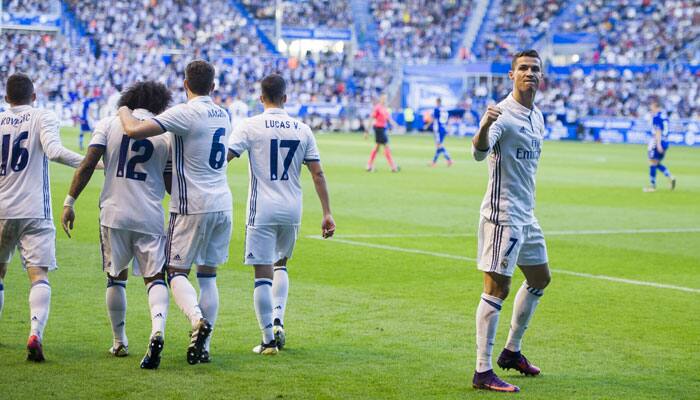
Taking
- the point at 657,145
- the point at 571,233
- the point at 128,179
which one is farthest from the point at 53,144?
the point at 657,145

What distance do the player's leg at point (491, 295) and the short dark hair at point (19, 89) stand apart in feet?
12.6

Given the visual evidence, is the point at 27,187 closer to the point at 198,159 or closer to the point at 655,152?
the point at 198,159

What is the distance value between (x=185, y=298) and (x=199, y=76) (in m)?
1.66

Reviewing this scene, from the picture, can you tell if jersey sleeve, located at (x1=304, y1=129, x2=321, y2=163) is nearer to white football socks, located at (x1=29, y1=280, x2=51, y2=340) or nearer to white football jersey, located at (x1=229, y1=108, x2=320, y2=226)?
white football jersey, located at (x1=229, y1=108, x2=320, y2=226)

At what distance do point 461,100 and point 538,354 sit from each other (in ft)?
169

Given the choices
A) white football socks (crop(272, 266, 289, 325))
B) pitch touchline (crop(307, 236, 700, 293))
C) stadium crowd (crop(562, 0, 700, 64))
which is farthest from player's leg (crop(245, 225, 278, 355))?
stadium crowd (crop(562, 0, 700, 64))

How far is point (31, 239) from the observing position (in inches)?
330

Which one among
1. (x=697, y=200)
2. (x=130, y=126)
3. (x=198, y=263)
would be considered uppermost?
(x=130, y=126)

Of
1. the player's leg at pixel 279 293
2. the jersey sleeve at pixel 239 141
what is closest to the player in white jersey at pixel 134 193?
the jersey sleeve at pixel 239 141

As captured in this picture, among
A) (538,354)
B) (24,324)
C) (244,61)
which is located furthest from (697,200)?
(244,61)

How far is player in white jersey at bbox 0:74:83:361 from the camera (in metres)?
8.33

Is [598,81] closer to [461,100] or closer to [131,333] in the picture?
[461,100]

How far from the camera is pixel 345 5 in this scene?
69.5m

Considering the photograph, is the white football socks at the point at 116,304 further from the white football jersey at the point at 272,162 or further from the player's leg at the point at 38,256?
the white football jersey at the point at 272,162
